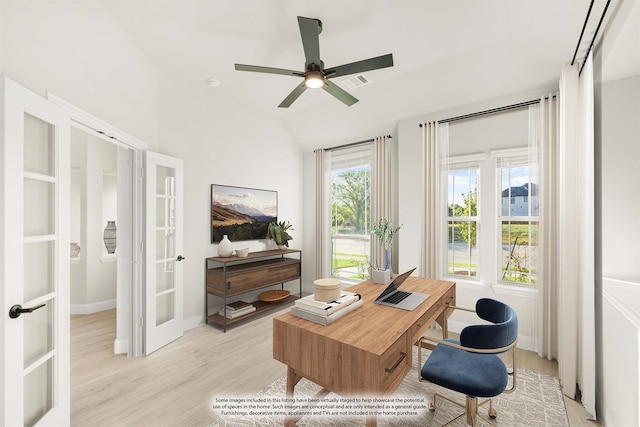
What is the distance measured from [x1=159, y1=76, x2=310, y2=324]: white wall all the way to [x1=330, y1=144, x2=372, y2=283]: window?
1136 mm

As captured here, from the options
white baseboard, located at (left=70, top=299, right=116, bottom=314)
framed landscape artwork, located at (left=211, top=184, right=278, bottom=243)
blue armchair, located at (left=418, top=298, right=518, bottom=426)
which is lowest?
white baseboard, located at (left=70, top=299, right=116, bottom=314)

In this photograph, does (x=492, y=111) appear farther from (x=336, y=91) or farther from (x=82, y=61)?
(x=82, y=61)

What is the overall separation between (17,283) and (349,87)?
3.30 m

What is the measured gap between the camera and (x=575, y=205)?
2.14 metres

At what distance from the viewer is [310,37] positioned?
68.9 inches

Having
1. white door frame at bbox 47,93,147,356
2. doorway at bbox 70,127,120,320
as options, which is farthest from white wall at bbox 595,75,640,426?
doorway at bbox 70,127,120,320

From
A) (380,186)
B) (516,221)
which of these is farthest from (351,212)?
(516,221)

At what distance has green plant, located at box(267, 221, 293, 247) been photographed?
4.31 m

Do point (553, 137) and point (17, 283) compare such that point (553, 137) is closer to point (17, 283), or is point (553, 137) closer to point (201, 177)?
point (201, 177)

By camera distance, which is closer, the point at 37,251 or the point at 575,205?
the point at 37,251

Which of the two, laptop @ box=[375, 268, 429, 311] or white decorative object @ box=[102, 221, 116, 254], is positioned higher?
white decorative object @ box=[102, 221, 116, 254]

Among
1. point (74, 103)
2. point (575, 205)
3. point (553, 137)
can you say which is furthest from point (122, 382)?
point (553, 137)

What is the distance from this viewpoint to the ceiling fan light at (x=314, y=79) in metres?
Result: 2.05

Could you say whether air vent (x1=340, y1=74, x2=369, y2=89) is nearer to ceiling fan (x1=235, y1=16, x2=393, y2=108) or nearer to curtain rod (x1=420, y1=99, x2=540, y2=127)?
ceiling fan (x1=235, y1=16, x2=393, y2=108)
